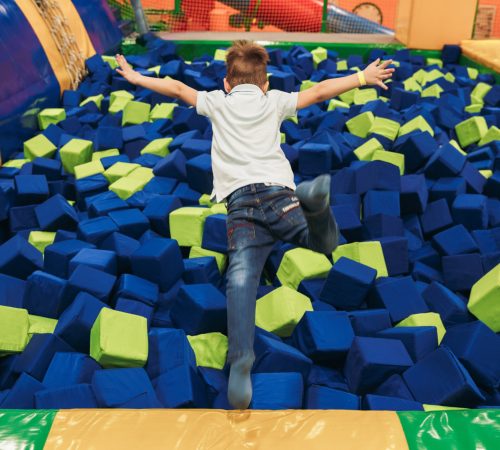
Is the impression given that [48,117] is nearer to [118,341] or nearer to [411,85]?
[118,341]

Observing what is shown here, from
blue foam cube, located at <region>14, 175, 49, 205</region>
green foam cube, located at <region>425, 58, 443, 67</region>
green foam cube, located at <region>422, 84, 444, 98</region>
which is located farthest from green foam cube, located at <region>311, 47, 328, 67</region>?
blue foam cube, located at <region>14, 175, 49, 205</region>

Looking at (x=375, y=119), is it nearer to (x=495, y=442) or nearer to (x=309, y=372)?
(x=309, y=372)

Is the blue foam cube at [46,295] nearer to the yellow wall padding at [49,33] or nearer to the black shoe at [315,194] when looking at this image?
the black shoe at [315,194]

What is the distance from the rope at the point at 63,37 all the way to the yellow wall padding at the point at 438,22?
3206 mm

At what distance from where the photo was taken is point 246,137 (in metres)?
2.07

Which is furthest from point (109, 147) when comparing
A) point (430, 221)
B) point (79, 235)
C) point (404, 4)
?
point (404, 4)

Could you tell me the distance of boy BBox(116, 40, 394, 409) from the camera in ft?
5.43

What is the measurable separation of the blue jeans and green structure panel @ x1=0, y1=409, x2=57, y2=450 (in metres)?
0.55

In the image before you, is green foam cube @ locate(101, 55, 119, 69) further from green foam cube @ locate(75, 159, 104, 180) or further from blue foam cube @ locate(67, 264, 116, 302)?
blue foam cube @ locate(67, 264, 116, 302)

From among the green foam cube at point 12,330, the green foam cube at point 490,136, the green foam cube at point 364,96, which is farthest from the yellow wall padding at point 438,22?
the green foam cube at point 12,330

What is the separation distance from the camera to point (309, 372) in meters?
1.95

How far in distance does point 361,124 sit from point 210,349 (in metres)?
2.04

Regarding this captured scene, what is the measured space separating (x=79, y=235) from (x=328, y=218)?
4.18 ft

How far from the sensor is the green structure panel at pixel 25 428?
4.60ft
